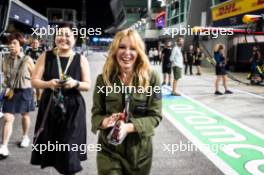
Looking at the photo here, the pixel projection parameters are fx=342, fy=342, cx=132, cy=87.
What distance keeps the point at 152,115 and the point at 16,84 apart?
3324mm

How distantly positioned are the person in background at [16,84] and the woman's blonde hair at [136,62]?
3084 mm

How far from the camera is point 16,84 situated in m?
4.93

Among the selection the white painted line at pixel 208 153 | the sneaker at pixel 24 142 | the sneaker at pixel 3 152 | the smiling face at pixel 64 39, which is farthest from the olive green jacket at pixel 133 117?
the sneaker at pixel 24 142

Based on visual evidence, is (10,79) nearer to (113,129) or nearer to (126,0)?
(113,129)

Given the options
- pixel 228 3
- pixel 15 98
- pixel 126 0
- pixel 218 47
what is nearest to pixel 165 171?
pixel 15 98

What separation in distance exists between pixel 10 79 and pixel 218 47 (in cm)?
750

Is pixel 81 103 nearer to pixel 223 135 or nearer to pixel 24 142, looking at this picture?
pixel 24 142

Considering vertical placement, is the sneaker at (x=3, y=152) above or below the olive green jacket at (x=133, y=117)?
below

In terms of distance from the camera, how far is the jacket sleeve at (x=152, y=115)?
81.2 inches

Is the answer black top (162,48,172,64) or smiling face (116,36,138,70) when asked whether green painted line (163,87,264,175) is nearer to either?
smiling face (116,36,138,70)

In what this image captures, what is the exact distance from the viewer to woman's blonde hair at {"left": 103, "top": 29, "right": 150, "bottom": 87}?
6.83ft

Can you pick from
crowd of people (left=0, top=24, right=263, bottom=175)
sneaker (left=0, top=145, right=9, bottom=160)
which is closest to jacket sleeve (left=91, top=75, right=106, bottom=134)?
crowd of people (left=0, top=24, right=263, bottom=175)

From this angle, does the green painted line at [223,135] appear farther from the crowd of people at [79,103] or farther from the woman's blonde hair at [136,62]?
the woman's blonde hair at [136,62]

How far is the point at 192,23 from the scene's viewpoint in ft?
98.9
